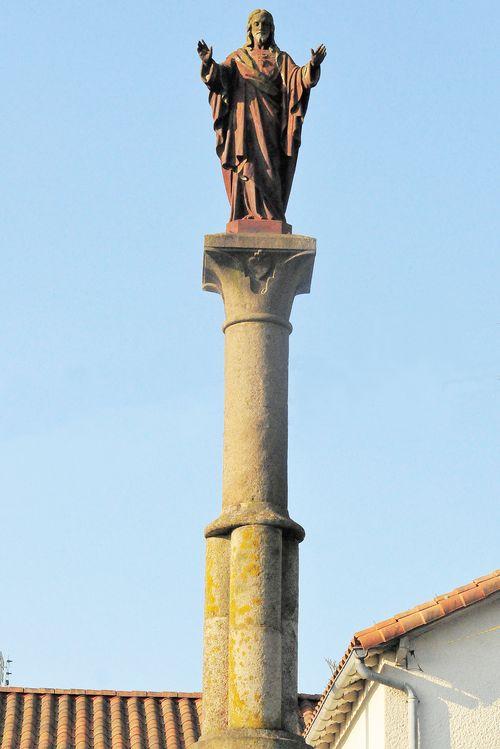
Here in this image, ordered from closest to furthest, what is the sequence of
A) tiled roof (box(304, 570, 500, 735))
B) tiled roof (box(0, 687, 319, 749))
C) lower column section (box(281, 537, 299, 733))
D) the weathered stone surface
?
1. the weathered stone surface
2. lower column section (box(281, 537, 299, 733))
3. tiled roof (box(304, 570, 500, 735))
4. tiled roof (box(0, 687, 319, 749))

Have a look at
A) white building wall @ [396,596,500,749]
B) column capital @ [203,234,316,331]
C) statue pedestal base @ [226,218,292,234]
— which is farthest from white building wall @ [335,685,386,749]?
statue pedestal base @ [226,218,292,234]

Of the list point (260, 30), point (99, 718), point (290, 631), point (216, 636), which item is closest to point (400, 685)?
point (99, 718)

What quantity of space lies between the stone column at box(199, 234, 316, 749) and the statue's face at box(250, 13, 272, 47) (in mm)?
1700

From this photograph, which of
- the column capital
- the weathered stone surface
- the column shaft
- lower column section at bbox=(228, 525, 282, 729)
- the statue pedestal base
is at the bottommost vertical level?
the weathered stone surface

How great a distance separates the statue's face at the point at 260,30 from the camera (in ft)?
39.1

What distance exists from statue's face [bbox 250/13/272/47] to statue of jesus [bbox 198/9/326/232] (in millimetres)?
218

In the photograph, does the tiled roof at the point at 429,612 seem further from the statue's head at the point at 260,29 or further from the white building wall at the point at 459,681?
the statue's head at the point at 260,29

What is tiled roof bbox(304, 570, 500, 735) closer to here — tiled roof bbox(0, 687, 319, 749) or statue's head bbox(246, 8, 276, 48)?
tiled roof bbox(0, 687, 319, 749)

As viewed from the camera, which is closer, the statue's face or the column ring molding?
the column ring molding

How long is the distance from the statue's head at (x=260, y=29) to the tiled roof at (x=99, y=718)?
11.1 m

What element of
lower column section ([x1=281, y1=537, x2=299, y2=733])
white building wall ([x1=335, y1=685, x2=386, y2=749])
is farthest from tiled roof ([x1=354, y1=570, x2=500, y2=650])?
lower column section ([x1=281, y1=537, x2=299, y2=733])

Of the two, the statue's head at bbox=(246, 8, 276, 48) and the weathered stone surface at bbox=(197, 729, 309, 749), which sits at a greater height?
the statue's head at bbox=(246, 8, 276, 48)

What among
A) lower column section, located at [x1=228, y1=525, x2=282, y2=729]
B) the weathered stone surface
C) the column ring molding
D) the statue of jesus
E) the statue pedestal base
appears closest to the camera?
the weathered stone surface

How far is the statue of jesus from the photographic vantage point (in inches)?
452
